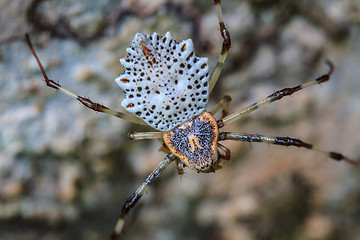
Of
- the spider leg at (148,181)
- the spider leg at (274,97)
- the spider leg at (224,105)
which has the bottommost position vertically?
the spider leg at (274,97)

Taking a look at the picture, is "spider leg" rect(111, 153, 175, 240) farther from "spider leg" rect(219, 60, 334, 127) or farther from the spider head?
"spider leg" rect(219, 60, 334, 127)

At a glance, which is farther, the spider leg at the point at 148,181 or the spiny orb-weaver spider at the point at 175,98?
the spider leg at the point at 148,181

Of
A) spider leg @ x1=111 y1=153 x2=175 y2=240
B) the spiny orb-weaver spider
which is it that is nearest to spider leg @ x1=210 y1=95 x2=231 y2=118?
the spiny orb-weaver spider

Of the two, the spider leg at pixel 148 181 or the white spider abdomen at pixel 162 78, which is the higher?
the white spider abdomen at pixel 162 78

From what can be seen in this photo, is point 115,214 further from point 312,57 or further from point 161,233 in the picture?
point 312,57

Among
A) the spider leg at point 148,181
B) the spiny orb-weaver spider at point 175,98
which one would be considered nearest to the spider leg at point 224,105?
the spiny orb-weaver spider at point 175,98

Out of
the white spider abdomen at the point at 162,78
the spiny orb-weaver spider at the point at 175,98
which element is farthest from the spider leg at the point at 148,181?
the white spider abdomen at the point at 162,78

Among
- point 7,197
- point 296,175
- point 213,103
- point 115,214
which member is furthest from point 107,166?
point 296,175

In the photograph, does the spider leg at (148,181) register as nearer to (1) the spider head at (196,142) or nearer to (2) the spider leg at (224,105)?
(1) the spider head at (196,142)

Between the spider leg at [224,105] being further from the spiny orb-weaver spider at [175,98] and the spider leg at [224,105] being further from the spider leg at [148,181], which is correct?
the spider leg at [148,181]
